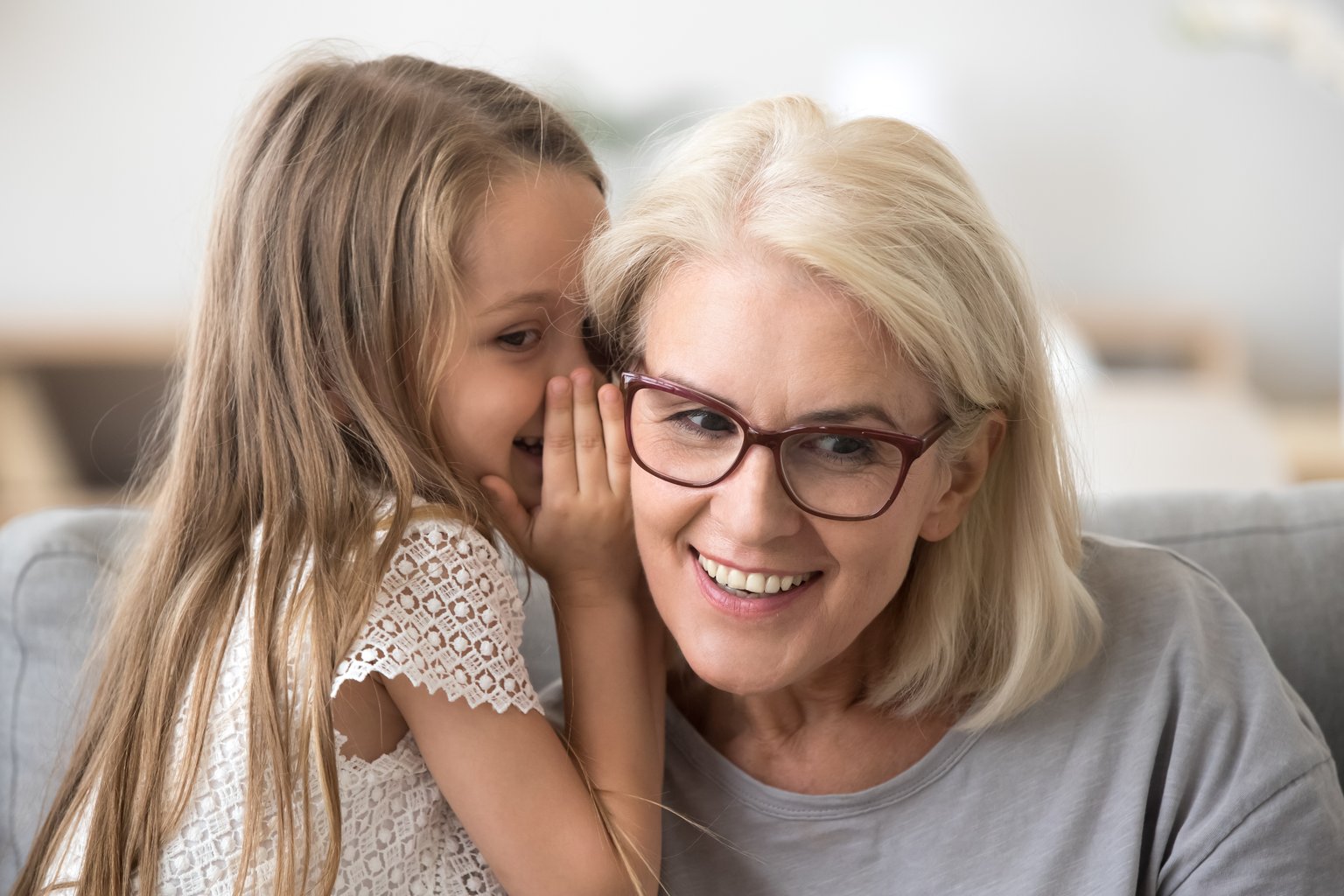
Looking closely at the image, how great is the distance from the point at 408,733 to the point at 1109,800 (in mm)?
741

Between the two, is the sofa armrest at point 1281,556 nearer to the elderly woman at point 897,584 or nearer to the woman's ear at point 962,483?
the elderly woman at point 897,584

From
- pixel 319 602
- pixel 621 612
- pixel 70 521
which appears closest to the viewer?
pixel 319 602

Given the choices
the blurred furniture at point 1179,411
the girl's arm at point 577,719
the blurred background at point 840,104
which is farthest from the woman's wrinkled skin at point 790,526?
the blurred background at point 840,104

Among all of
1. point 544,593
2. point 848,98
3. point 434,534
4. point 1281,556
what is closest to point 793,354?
point 434,534

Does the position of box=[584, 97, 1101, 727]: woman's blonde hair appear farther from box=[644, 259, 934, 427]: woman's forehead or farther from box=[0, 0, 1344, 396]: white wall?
box=[0, 0, 1344, 396]: white wall

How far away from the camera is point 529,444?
1.58 meters

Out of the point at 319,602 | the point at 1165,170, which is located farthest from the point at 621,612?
the point at 1165,170

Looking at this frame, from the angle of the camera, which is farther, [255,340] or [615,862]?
[255,340]

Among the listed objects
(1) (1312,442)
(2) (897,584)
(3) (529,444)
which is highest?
(3) (529,444)

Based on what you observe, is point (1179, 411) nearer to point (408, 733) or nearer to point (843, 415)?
point (843, 415)

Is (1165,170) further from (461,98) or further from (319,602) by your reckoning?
(319,602)

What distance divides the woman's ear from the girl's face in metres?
0.45

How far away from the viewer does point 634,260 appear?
1355mm

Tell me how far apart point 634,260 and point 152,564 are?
647 millimetres
